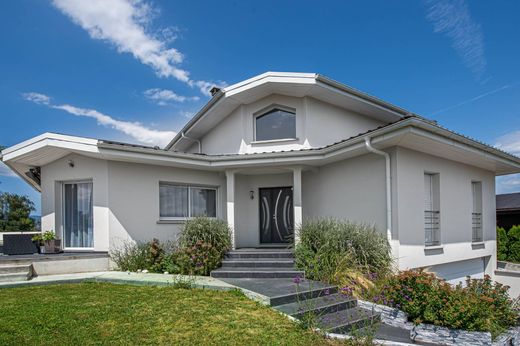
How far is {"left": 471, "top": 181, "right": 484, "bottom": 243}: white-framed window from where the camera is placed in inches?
501

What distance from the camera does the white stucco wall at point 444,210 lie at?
9211 millimetres

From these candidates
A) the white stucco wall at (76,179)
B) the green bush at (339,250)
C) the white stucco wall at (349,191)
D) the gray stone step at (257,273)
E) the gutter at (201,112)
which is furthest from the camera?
the gutter at (201,112)

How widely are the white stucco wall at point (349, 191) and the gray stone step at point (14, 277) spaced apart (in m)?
8.97

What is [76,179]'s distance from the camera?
11172 mm

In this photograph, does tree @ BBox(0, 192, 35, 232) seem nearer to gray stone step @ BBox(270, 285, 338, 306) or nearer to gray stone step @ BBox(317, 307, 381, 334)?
gray stone step @ BBox(270, 285, 338, 306)

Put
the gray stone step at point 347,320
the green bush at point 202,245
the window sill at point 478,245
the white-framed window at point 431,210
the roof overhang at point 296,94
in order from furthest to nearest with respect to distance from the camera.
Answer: the window sill at point 478,245, the roof overhang at point 296,94, the white-framed window at point 431,210, the green bush at point 202,245, the gray stone step at point 347,320

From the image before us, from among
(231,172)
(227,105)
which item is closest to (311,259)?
(231,172)

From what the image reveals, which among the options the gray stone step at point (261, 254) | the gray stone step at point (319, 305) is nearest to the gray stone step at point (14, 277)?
the gray stone step at point (261, 254)

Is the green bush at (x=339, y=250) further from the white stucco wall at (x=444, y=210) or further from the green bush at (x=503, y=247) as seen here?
the green bush at (x=503, y=247)

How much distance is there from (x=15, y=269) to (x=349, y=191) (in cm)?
1024

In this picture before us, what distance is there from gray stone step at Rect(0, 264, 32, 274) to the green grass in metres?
1.71

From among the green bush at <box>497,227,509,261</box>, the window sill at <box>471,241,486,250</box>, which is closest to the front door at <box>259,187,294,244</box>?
the window sill at <box>471,241,486,250</box>

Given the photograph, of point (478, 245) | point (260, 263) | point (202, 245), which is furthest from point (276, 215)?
point (478, 245)

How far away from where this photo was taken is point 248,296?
719 cm
